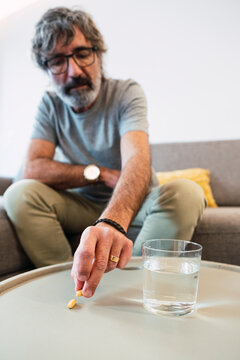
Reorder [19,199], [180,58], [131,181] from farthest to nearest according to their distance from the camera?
1. [180,58]
2. [19,199]
3. [131,181]

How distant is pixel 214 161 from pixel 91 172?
969mm

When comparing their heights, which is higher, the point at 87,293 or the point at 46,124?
the point at 46,124

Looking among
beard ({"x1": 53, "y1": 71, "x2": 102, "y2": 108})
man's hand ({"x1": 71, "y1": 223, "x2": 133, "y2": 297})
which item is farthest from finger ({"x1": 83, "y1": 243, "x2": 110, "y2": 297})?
beard ({"x1": 53, "y1": 71, "x2": 102, "y2": 108})

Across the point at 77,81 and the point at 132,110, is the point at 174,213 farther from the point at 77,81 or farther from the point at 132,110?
the point at 77,81

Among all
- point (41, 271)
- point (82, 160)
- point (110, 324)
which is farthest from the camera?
point (82, 160)

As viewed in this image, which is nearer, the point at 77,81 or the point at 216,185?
the point at 77,81

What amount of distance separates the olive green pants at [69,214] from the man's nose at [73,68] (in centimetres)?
50

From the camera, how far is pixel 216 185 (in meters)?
1.91

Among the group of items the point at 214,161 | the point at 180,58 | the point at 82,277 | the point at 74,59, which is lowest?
the point at 82,277

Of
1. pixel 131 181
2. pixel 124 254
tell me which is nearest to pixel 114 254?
pixel 124 254

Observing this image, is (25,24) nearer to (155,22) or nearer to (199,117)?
(155,22)

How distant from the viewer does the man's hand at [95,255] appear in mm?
478

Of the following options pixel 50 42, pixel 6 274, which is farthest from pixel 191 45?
pixel 6 274

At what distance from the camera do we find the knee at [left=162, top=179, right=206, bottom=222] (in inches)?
37.8
